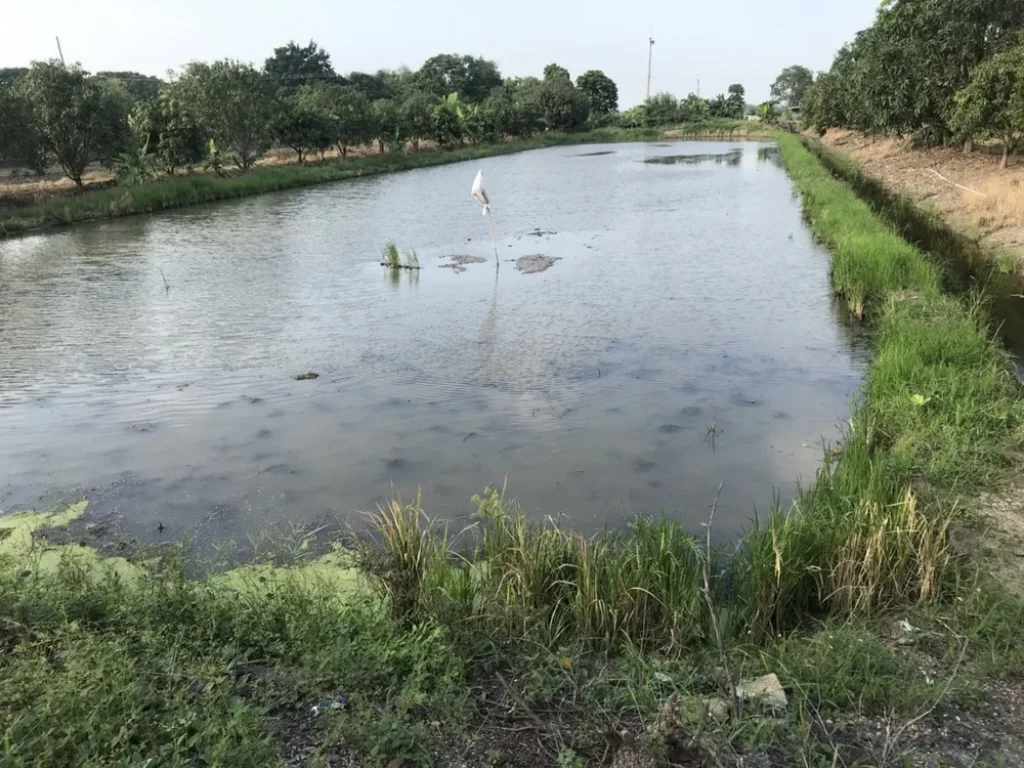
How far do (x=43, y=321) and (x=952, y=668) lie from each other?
458 inches

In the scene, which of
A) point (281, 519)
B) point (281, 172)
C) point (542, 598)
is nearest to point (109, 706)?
point (542, 598)

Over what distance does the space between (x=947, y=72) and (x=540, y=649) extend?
24.1m

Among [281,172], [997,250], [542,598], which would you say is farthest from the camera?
[281,172]

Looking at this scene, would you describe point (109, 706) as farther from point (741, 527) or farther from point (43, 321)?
point (43, 321)

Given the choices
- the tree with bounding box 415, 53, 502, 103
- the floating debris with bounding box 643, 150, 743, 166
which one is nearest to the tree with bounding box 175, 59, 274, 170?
the floating debris with bounding box 643, 150, 743, 166

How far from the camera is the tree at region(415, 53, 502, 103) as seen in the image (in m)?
81.2

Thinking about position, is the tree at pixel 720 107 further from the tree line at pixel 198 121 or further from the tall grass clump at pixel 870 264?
the tall grass clump at pixel 870 264

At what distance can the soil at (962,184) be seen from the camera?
13023 millimetres

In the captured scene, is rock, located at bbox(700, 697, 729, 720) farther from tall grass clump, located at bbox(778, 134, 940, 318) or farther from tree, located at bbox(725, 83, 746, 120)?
tree, located at bbox(725, 83, 746, 120)

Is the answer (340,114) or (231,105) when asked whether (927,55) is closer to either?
(231,105)

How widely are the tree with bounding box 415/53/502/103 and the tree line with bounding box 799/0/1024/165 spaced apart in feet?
200

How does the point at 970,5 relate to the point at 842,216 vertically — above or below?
above

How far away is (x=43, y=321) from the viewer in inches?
422

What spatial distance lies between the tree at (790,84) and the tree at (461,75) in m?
43.3
